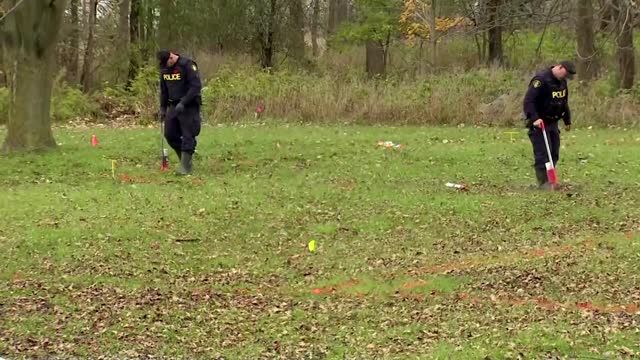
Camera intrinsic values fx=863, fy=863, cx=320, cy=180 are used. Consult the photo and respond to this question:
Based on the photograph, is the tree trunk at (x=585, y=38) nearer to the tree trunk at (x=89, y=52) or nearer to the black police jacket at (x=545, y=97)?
the black police jacket at (x=545, y=97)

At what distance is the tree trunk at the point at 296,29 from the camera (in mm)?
31312

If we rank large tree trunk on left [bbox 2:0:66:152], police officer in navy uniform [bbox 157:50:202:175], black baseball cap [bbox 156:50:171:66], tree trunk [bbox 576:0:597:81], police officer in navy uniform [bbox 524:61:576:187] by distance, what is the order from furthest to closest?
tree trunk [bbox 576:0:597:81]
large tree trunk on left [bbox 2:0:66:152]
police officer in navy uniform [bbox 157:50:202:175]
black baseball cap [bbox 156:50:171:66]
police officer in navy uniform [bbox 524:61:576:187]

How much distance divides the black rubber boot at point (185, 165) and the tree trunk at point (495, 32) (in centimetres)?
1787

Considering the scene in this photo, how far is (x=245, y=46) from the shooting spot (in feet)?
102

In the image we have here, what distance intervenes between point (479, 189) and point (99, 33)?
77.9 ft

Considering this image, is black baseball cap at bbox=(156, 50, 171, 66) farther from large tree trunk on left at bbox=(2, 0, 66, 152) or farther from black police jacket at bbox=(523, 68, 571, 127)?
black police jacket at bbox=(523, 68, 571, 127)

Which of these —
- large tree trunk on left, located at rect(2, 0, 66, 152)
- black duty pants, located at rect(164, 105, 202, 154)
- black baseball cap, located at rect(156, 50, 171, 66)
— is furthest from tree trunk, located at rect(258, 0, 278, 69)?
black baseball cap, located at rect(156, 50, 171, 66)

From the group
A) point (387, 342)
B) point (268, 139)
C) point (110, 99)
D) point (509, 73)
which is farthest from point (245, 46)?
point (387, 342)

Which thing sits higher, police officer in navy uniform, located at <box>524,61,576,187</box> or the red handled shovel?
police officer in navy uniform, located at <box>524,61,576,187</box>

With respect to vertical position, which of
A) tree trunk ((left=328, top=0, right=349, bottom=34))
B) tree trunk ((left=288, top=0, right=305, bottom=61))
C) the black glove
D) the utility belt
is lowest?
the black glove

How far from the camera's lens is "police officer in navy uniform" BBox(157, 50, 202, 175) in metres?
12.3

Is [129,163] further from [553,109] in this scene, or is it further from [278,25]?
[278,25]

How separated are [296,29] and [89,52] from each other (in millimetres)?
7440

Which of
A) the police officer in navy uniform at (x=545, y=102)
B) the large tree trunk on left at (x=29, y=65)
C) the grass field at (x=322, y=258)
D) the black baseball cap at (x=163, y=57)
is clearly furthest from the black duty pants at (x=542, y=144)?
the large tree trunk on left at (x=29, y=65)
